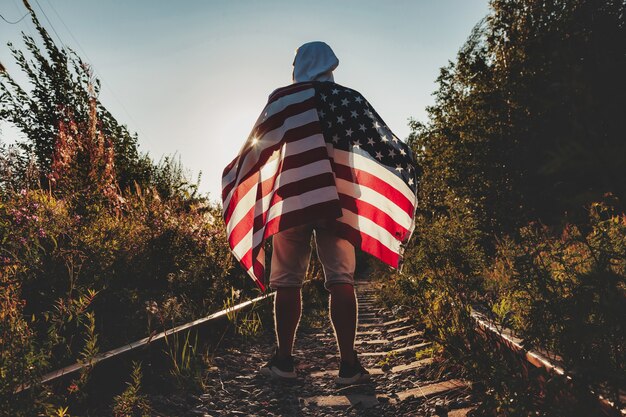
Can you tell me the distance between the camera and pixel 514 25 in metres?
14.4

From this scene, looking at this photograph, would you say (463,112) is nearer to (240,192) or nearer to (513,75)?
(513,75)

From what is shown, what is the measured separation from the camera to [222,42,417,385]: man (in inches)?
135

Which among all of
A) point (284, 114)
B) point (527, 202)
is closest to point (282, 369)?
point (284, 114)

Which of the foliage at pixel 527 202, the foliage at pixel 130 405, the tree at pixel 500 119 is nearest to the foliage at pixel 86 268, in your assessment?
the foliage at pixel 130 405

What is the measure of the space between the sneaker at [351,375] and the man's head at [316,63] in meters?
2.30

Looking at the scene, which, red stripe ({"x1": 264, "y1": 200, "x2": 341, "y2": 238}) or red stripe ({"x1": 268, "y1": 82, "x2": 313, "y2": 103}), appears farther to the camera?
red stripe ({"x1": 268, "y1": 82, "x2": 313, "y2": 103})

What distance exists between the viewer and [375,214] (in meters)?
3.93

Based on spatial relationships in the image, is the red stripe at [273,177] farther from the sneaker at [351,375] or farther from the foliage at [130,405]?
the foliage at [130,405]

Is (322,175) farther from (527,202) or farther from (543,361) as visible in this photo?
(527,202)

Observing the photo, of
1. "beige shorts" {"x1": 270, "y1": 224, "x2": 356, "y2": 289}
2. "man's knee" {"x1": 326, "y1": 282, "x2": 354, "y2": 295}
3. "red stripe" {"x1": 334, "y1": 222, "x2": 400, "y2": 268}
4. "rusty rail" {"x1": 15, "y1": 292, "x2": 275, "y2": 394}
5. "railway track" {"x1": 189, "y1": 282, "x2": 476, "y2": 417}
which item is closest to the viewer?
"rusty rail" {"x1": 15, "y1": 292, "x2": 275, "y2": 394}

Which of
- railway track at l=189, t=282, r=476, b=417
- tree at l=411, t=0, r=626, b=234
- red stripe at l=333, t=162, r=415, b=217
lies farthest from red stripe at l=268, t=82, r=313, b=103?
tree at l=411, t=0, r=626, b=234

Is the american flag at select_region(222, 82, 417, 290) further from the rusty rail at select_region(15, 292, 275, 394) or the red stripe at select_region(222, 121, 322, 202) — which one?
the rusty rail at select_region(15, 292, 275, 394)

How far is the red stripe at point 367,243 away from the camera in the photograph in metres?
3.61

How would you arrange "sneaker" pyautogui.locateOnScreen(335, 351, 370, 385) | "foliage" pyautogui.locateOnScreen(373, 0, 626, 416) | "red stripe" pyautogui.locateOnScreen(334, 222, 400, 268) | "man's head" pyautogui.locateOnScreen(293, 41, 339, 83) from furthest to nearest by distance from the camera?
1. "man's head" pyautogui.locateOnScreen(293, 41, 339, 83)
2. "red stripe" pyautogui.locateOnScreen(334, 222, 400, 268)
3. "sneaker" pyautogui.locateOnScreen(335, 351, 370, 385)
4. "foliage" pyautogui.locateOnScreen(373, 0, 626, 416)
